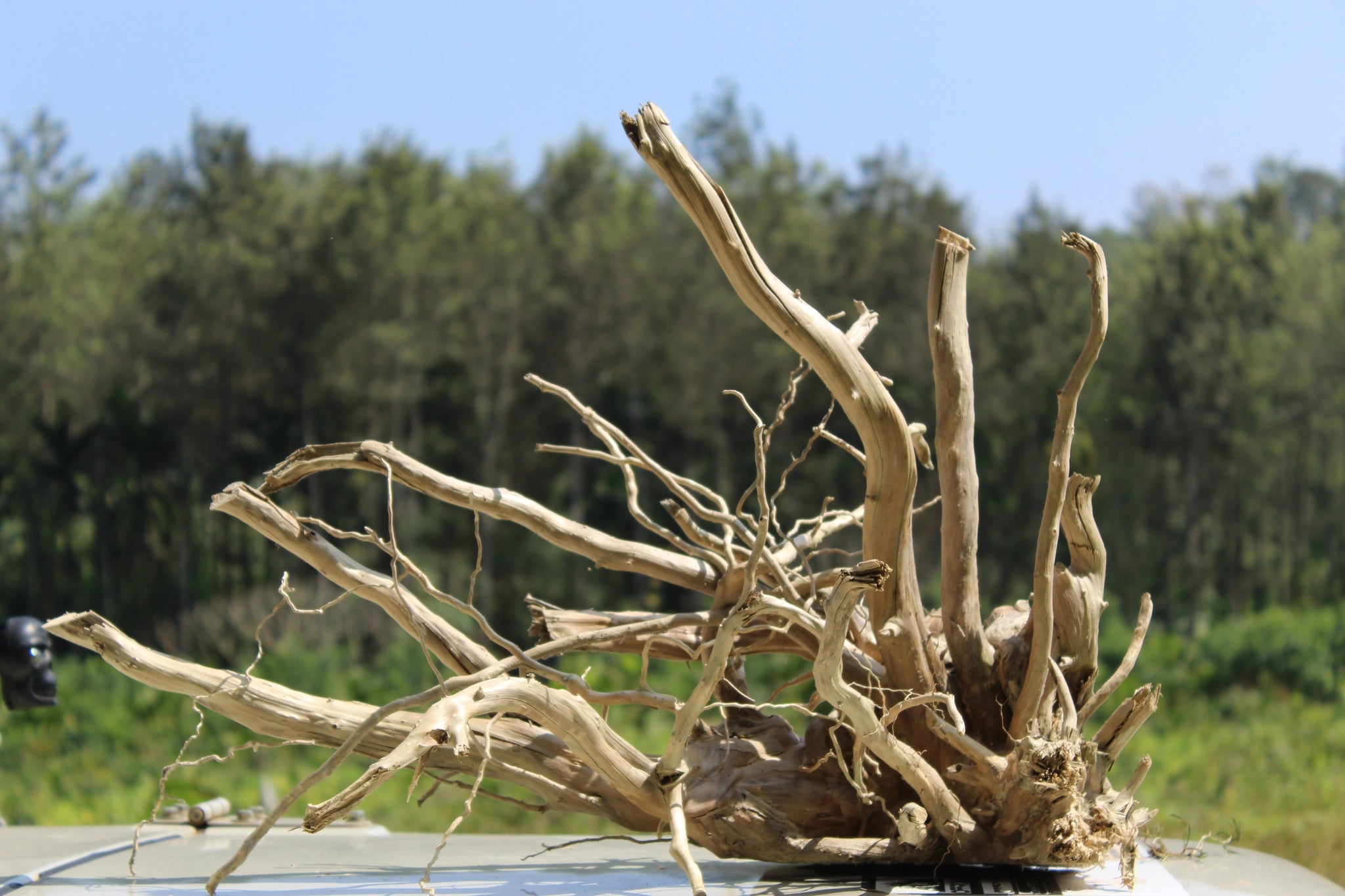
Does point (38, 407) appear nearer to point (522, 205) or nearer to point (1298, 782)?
point (522, 205)

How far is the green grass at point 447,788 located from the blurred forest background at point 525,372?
8.05 feet

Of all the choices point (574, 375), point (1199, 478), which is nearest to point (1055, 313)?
point (1199, 478)

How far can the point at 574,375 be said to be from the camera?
54.2ft

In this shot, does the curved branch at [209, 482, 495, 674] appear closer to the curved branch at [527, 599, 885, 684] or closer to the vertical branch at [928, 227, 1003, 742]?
the curved branch at [527, 599, 885, 684]

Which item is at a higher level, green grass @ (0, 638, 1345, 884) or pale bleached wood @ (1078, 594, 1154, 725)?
pale bleached wood @ (1078, 594, 1154, 725)

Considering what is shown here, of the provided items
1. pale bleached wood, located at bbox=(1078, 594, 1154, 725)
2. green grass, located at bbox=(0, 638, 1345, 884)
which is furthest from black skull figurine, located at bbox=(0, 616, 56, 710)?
green grass, located at bbox=(0, 638, 1345, 884)

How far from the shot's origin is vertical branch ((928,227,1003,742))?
2.29 m

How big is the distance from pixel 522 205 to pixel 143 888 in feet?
50.5

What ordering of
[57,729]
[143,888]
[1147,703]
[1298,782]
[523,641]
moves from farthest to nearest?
[523,641] < [57,729] < [1298,782] < [1147,703] < [143,888]

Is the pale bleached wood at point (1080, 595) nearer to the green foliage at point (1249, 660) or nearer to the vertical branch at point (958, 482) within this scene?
the vertical branch at point (958, 482)

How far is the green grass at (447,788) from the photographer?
28.8 ft

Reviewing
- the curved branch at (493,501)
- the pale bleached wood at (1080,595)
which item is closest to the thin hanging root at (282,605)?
the curved branch at (493,501)

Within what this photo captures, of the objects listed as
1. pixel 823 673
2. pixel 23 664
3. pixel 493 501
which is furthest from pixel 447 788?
pixel 823 673

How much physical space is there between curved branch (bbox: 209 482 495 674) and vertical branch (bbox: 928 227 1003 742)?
88 centimetres
